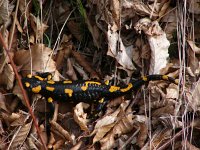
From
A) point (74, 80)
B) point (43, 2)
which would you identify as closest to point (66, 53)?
point (74, 80)

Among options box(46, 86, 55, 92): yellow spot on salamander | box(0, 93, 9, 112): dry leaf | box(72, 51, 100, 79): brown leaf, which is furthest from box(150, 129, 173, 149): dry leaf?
box(0, 93, 9, 112): dry leaf

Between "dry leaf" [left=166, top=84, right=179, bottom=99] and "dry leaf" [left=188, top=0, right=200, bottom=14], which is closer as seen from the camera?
"dry leaf" [left=166, top=84, right=179, bottom=99]

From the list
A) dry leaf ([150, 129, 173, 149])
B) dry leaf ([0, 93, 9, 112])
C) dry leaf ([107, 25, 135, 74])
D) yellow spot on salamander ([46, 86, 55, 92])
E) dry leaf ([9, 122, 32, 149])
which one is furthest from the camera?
yellow spot on salamander ([46, 86, 55, 92])

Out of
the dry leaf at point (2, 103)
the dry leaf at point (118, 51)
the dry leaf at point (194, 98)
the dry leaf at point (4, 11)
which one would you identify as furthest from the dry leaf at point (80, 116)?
the dry leaf at point (4, 11)

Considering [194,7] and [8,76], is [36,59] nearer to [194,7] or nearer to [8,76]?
[8,76]

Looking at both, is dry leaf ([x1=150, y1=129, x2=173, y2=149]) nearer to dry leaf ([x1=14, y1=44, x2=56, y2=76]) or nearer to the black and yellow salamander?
the black and yellow salamander

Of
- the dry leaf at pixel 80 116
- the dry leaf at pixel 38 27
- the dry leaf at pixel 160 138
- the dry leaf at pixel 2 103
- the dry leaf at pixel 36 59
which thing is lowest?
the dry leaf at pixel 160 138

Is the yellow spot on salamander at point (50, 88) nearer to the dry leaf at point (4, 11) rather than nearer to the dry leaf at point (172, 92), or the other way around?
the dry leaf at point (4, 11)
